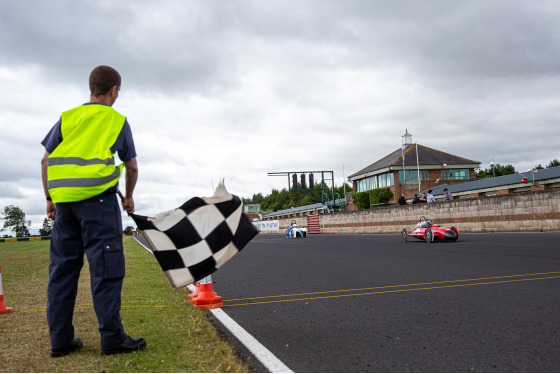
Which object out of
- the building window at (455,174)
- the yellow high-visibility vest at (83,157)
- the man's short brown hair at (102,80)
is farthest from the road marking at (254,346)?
the building window at (455,174)

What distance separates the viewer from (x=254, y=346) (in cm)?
323

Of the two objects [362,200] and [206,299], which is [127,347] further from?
[362,200]

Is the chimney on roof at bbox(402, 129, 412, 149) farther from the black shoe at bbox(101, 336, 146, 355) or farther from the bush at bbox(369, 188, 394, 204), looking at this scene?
the black shoe at bbox(101, 336, 146, 355)

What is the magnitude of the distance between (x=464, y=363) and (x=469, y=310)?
1.63 m

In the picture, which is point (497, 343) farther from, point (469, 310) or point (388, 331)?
point (469, 310)

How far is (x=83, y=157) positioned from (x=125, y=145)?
30 centimetres

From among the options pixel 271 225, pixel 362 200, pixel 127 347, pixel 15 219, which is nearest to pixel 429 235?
pixel 127 347

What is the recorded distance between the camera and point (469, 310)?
4207mm

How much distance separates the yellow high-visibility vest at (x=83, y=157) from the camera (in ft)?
9.70

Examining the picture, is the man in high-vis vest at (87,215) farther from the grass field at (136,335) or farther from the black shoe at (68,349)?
the grass field at (136,335)

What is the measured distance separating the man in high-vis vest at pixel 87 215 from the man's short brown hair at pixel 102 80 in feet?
0.05

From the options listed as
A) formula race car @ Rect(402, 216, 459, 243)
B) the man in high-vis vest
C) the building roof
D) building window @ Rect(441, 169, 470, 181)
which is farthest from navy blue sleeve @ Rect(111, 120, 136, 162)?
building window @ Rect(441, 169, 470, 181)

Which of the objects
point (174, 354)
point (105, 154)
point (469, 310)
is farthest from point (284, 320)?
point (105, 154)

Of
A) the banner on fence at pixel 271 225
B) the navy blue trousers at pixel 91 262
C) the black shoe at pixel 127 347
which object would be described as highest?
the navy blue trousers at pixel 91 262
